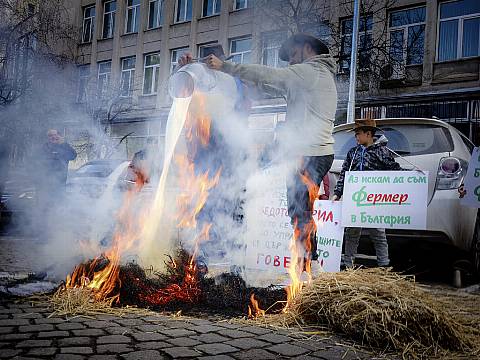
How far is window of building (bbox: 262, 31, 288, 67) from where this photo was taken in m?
7.33

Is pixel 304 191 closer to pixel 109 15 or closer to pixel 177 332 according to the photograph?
pixel 177 332

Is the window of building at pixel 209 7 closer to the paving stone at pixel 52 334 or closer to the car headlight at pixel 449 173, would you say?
the car headlight at pixel 449 173

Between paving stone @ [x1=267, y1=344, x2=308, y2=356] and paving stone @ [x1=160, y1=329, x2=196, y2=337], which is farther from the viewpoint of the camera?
paving stone @ [x1=160, y1=329, x2=196, y2=337]

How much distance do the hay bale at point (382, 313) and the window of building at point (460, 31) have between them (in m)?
13.4

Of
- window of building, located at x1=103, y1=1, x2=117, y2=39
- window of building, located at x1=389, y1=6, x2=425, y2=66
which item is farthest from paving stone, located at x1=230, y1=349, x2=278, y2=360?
window of building, located at x1=389, y1=6, x2=425, y2=66

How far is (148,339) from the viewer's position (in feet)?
8.32

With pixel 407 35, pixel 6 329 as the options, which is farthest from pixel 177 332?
pixel 407 35

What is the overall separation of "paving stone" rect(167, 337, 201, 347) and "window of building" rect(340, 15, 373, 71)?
9.61 meters

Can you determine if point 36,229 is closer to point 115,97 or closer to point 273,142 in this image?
point 115,97

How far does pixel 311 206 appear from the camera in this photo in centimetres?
401

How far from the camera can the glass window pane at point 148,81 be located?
1130 cm

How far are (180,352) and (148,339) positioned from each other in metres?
0.28

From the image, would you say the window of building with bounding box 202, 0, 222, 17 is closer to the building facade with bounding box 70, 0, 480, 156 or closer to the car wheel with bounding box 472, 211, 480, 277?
the building facade with bounding box 70, 0, 480, 156

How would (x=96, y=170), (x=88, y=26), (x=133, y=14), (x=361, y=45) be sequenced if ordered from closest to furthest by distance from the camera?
(x=96, y=170) < (x=88, y=26) < (x=133, y=14) < (x=361, y=45)
